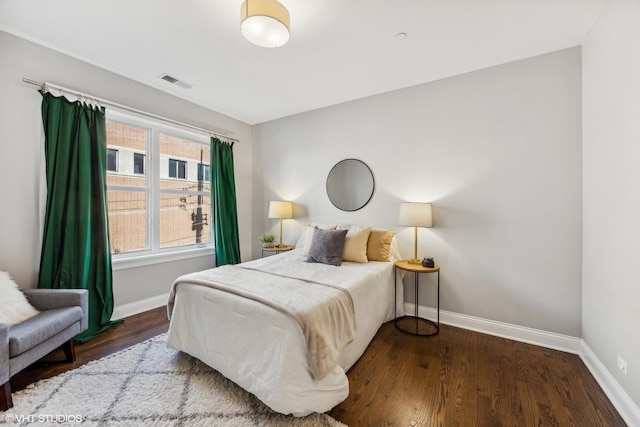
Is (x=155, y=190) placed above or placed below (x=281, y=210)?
above

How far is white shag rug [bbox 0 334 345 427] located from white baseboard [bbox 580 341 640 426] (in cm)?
169

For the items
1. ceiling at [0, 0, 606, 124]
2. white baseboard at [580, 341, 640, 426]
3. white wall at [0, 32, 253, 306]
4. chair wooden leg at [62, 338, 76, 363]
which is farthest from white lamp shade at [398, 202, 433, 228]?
white wall at [0, 32, 253, 306]

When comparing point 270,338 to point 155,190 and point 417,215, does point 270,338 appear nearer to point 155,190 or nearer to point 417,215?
point 417,215

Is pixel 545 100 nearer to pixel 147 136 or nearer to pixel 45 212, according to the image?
pixel 147 136

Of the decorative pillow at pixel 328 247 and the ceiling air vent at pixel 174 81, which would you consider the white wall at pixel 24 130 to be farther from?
the decorative pillow at pixel 328 247

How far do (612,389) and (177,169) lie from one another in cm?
468

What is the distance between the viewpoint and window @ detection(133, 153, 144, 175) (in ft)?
10.2

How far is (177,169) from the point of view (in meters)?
3.57

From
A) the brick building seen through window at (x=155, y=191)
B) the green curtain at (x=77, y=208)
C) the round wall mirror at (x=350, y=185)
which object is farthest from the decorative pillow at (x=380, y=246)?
the green curtain at (x=77, y=208)

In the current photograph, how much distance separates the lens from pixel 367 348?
230 centimetres

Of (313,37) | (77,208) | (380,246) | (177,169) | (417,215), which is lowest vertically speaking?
(380,246)

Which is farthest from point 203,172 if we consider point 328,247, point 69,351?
point 69,351

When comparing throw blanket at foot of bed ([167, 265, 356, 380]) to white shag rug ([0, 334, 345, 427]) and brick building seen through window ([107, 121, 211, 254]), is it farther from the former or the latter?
brick building seen through window ([107, 121, 211, 254])

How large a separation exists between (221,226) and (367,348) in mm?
2615
